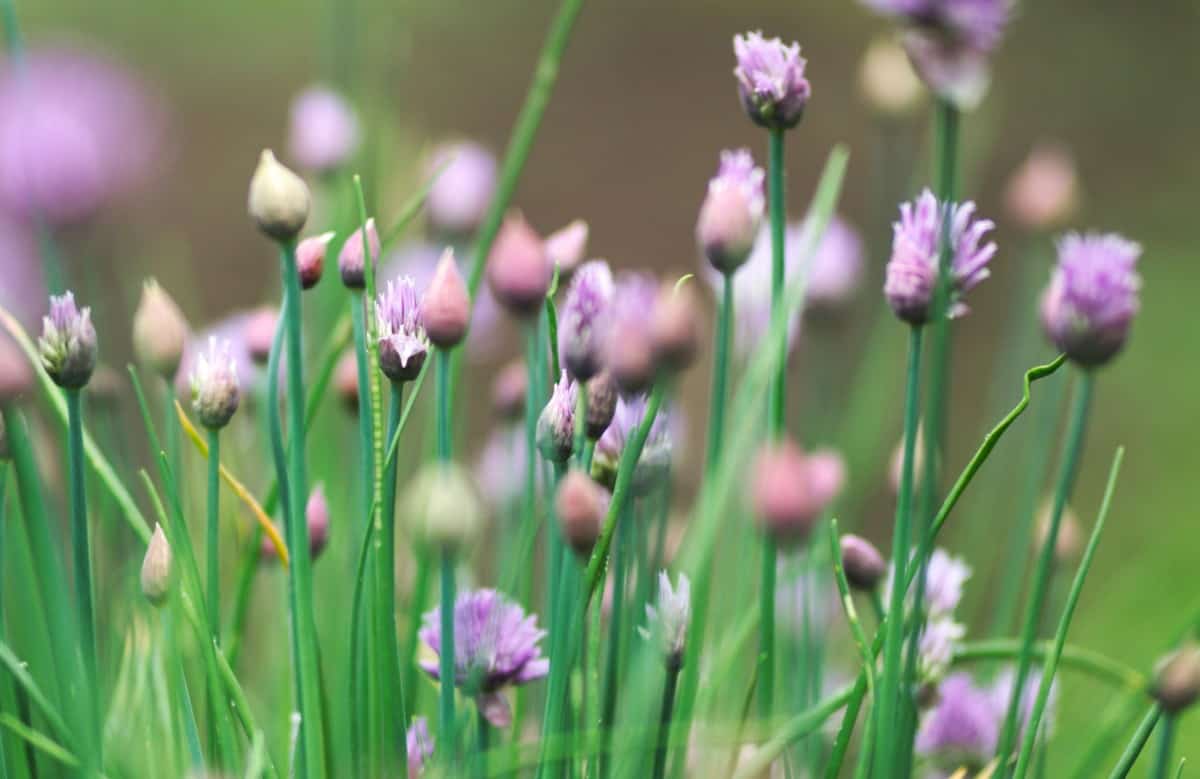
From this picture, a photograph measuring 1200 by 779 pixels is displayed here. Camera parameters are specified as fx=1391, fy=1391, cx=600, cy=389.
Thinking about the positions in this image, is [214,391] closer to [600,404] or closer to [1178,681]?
[600,404]

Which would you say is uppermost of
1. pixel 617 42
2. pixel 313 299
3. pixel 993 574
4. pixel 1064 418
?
pixel 617 42

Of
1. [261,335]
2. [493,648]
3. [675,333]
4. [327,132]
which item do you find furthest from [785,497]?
[327,132]

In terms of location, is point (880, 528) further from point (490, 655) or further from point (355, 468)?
point (490, 655)

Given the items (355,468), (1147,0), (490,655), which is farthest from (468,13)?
(490,655)

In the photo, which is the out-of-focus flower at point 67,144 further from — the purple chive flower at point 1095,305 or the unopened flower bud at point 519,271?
the purple chive flower at point 1095,305

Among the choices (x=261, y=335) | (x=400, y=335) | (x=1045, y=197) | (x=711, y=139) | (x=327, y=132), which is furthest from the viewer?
(x=711, y=139)

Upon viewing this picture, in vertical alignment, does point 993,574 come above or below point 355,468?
below

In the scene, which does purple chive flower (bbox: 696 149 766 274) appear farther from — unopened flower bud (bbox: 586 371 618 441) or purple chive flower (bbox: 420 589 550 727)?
purple chive flower (bbox: 420 589 550 727)

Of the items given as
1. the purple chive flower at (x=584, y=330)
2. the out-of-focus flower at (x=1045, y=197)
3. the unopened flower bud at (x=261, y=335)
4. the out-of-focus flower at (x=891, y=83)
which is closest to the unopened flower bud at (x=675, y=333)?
the purple chive flower at (x=584, y=330)
